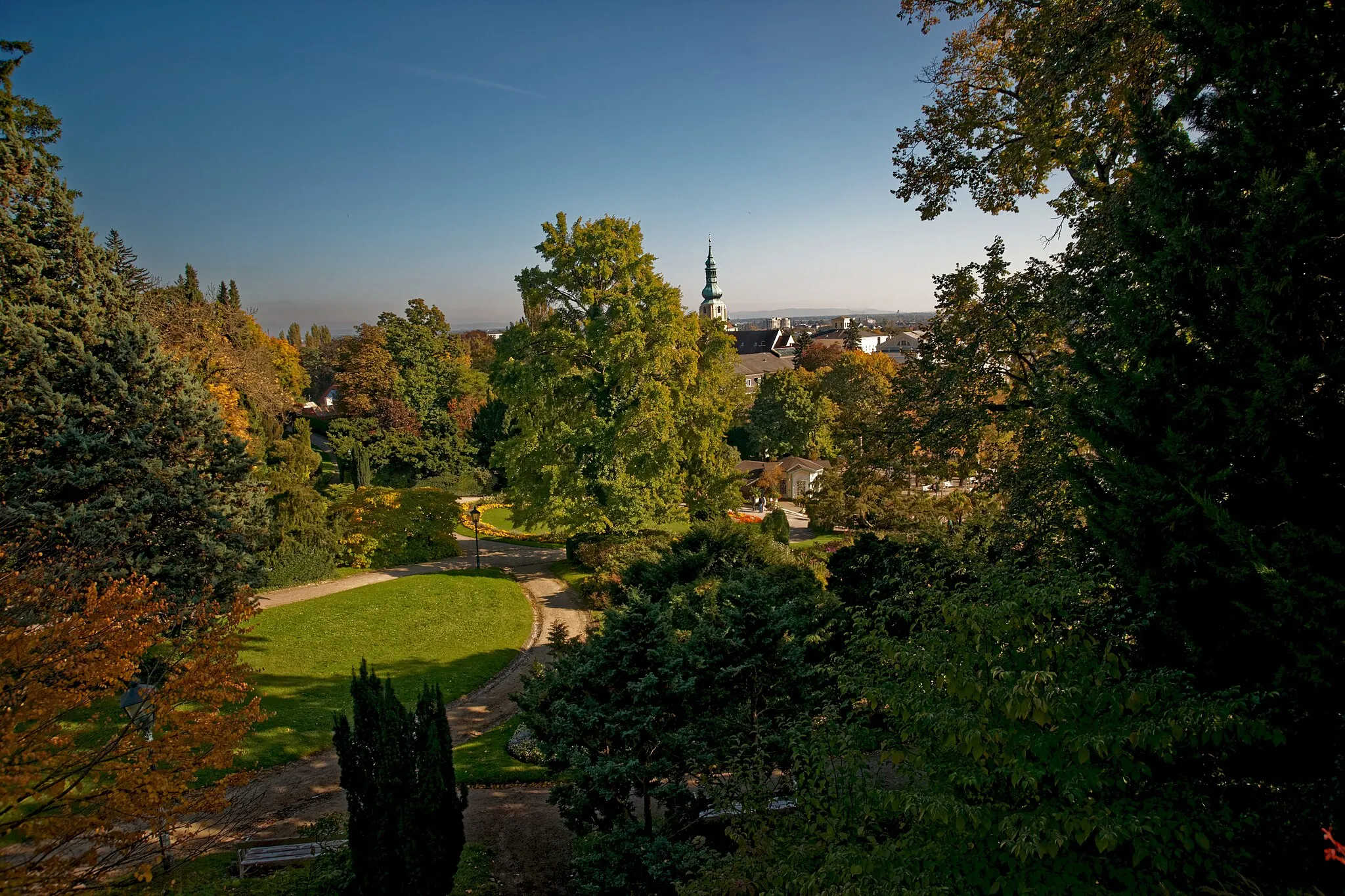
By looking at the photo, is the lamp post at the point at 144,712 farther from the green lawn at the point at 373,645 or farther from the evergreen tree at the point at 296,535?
the evergreen tree at the point at 296,535

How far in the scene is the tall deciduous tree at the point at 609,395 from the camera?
21031 millimetres

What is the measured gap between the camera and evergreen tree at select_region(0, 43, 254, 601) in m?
13.0

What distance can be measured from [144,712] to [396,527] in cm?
2032

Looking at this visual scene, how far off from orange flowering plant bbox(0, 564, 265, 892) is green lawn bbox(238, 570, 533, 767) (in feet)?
16.2

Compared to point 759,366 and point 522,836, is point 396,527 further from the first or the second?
point 759,366

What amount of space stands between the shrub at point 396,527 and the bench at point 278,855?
17051 mm

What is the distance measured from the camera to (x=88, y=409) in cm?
1343

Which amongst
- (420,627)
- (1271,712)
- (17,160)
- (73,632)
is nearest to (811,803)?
(1271,712)

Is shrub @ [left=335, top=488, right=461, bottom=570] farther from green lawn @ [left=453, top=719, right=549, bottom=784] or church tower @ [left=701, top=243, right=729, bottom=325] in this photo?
church tower @ [left=701, top=243, right=729, bottom=325]

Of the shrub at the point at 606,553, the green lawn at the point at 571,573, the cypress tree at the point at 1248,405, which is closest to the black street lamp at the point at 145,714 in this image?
the cypress tree at the point at 1248,405

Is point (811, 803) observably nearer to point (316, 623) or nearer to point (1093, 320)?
point (1093, 320)

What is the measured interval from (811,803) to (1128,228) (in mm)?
6113

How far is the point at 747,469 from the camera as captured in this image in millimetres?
41844

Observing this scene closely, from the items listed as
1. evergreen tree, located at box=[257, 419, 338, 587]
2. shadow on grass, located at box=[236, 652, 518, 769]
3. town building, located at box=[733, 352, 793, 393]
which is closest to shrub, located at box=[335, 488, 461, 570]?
evergreen tree, located at box=[257, 419, 338, 587]
